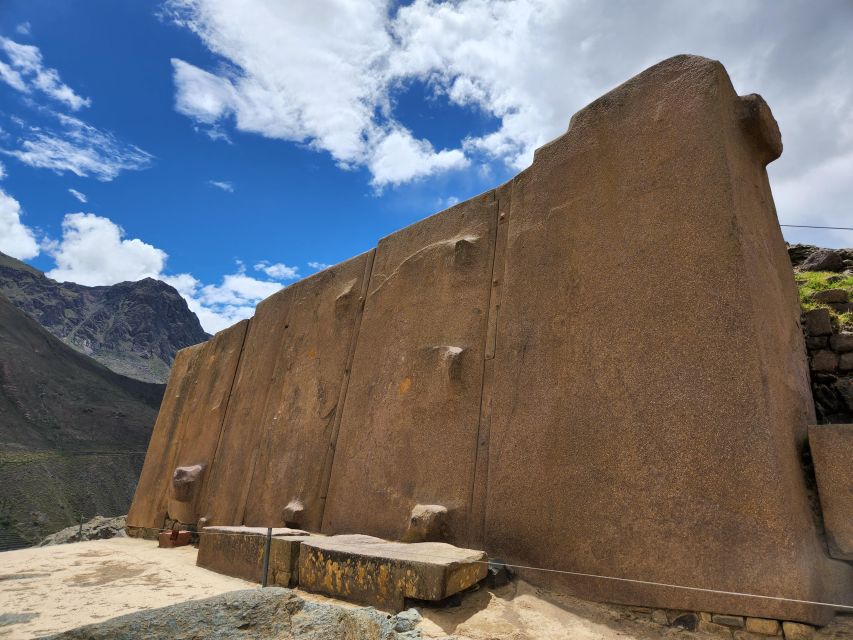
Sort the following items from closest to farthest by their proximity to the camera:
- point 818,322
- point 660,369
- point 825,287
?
1. point 660,369
2. point 818,322
3. point 825,287

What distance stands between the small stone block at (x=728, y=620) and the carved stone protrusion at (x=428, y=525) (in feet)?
5.84

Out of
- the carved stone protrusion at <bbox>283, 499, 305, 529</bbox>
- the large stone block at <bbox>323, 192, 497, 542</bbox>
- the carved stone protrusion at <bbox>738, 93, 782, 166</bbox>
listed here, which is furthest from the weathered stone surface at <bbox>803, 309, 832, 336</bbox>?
the carved stone protrusion at <bbox>283, 499, 305, 529</bbox>

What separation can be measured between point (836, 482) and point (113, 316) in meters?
107

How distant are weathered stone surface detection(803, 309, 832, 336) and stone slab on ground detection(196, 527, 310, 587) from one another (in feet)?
12.6

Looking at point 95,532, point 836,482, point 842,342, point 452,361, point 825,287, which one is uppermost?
point 825,287

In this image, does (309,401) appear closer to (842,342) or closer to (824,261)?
(842,342)

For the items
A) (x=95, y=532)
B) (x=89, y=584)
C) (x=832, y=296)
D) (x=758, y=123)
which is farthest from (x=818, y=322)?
(x=95, y=532)

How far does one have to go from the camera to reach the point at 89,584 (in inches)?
174

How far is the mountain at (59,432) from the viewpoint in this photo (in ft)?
95.6

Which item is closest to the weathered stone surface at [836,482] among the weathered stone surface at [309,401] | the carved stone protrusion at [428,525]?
the carved stone protrusion at [428,525]

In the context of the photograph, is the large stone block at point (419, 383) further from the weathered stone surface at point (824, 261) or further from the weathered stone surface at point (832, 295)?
the weathered stone surface at point (824, 261)

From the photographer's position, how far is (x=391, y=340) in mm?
5070

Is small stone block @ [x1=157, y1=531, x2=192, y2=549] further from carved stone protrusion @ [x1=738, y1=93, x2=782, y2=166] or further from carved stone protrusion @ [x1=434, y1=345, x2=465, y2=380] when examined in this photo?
carved stone protrusion @ [x1=738, y1=93, x2=782, y2=166]

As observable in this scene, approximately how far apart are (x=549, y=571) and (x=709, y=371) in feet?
4.66
